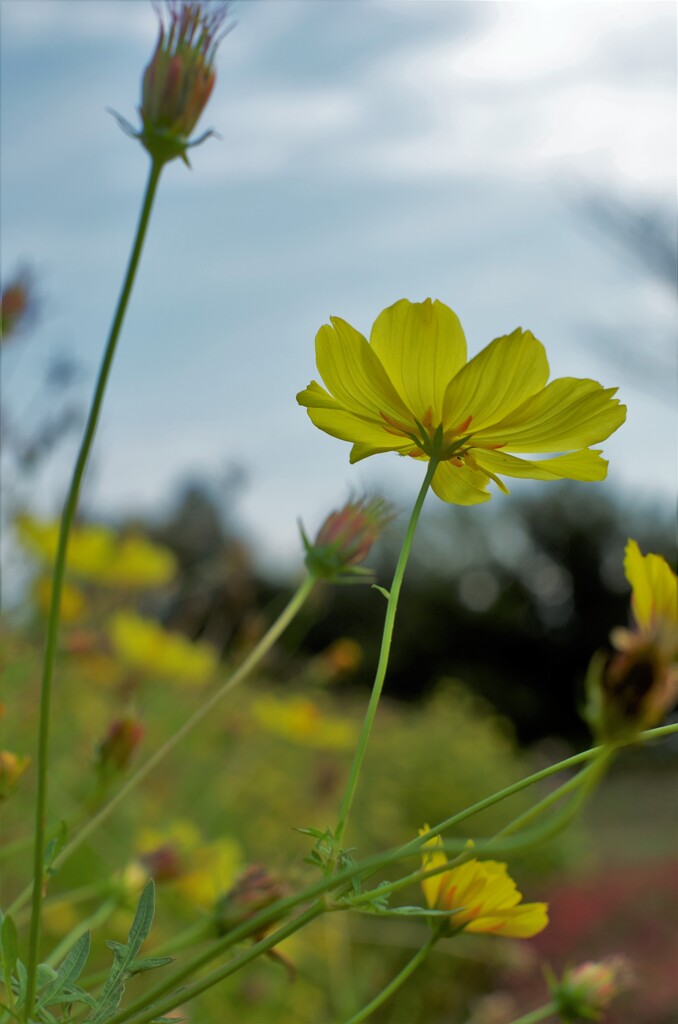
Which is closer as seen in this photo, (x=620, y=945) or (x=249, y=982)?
(x=249, y=982)

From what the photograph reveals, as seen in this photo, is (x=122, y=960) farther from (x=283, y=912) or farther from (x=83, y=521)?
(x=83, y=521)

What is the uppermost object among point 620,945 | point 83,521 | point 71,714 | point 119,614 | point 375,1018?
point 83,521

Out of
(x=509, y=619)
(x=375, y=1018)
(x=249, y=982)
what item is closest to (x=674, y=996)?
(x=375, y=1018)

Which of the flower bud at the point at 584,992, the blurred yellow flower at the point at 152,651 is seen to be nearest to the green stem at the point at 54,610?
the flower bud at the point at 584,992

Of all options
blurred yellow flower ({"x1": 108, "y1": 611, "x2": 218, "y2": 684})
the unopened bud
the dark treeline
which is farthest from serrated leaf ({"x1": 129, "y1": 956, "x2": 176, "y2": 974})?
the dark treeline

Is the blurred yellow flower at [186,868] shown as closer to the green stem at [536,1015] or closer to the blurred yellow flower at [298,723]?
the green stem at [536,1015]

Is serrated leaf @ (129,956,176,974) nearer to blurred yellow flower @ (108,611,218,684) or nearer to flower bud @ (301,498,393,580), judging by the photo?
flower bud @ (301,498,393,580)

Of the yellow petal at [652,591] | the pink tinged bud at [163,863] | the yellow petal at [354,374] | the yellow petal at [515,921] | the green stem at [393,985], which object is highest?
the yellow petal at [354,374]
